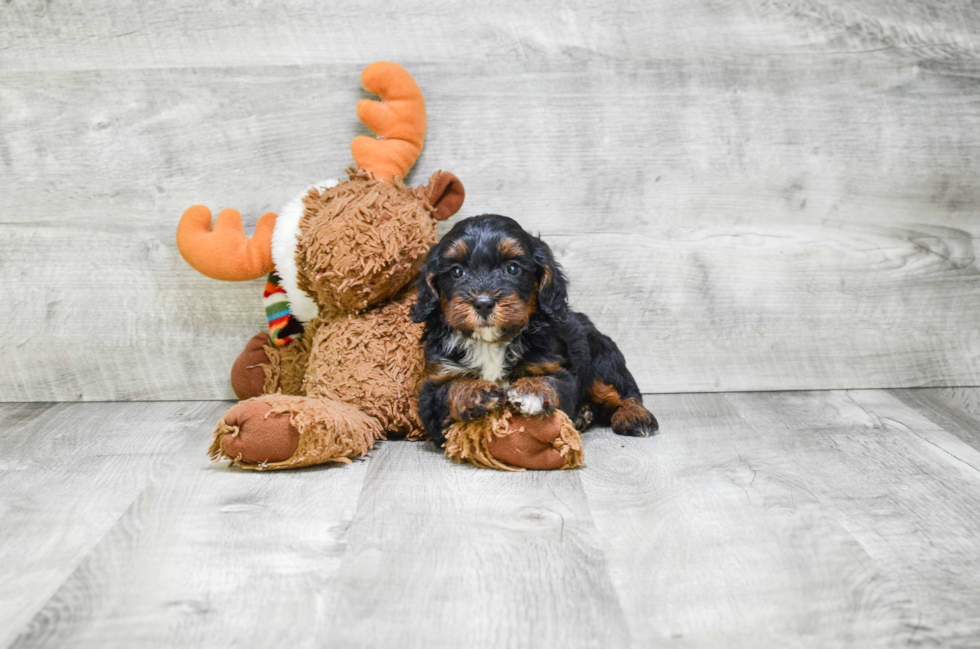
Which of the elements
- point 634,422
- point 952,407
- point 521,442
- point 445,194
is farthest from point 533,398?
point 952,407

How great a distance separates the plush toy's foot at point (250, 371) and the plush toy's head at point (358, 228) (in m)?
0.20

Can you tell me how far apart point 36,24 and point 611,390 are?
216 cm

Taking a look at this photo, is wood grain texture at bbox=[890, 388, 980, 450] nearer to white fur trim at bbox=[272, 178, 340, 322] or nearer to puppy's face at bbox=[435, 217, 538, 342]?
puppy's face at bbox=[435, 217, 538, 342]

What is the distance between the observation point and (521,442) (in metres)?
2.13

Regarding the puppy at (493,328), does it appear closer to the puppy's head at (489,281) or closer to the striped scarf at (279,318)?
the puppy's head at (489,281)

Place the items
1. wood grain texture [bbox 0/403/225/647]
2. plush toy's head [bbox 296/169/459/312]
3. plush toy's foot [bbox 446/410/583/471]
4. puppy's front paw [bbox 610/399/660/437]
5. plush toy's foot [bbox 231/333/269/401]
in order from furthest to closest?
plush toy's foot [bbox 231/333/269/401] < puppy's front paw [bbox 610/399/660/437] < plush toy's head [bbox 296/169/459/312] < plush toy's foot [bbox 446/410/583/471] < wood grain texture [bbox 0/403/225/647]

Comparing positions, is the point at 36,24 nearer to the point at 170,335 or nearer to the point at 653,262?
the point at 170,335

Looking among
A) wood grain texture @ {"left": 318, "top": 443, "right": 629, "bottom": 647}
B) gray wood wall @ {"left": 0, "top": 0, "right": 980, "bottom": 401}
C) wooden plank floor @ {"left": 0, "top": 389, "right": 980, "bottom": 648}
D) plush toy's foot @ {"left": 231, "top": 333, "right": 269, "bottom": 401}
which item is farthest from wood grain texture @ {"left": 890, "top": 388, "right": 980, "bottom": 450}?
plush toy's foot @ {"left": 231, "top": 333, "right": 269, "bottom": 401}

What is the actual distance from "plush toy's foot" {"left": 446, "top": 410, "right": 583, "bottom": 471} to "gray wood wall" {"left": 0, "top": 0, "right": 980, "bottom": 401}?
846 mm

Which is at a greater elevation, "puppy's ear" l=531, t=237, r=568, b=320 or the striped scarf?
"puppy's ear" l=531, t=237, r=568, b=320

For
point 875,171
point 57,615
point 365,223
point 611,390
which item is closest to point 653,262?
point 611,390

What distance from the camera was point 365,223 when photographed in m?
2.38

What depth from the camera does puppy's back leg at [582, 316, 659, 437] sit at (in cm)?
250

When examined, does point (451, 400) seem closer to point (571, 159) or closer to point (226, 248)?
point (226, 248)
